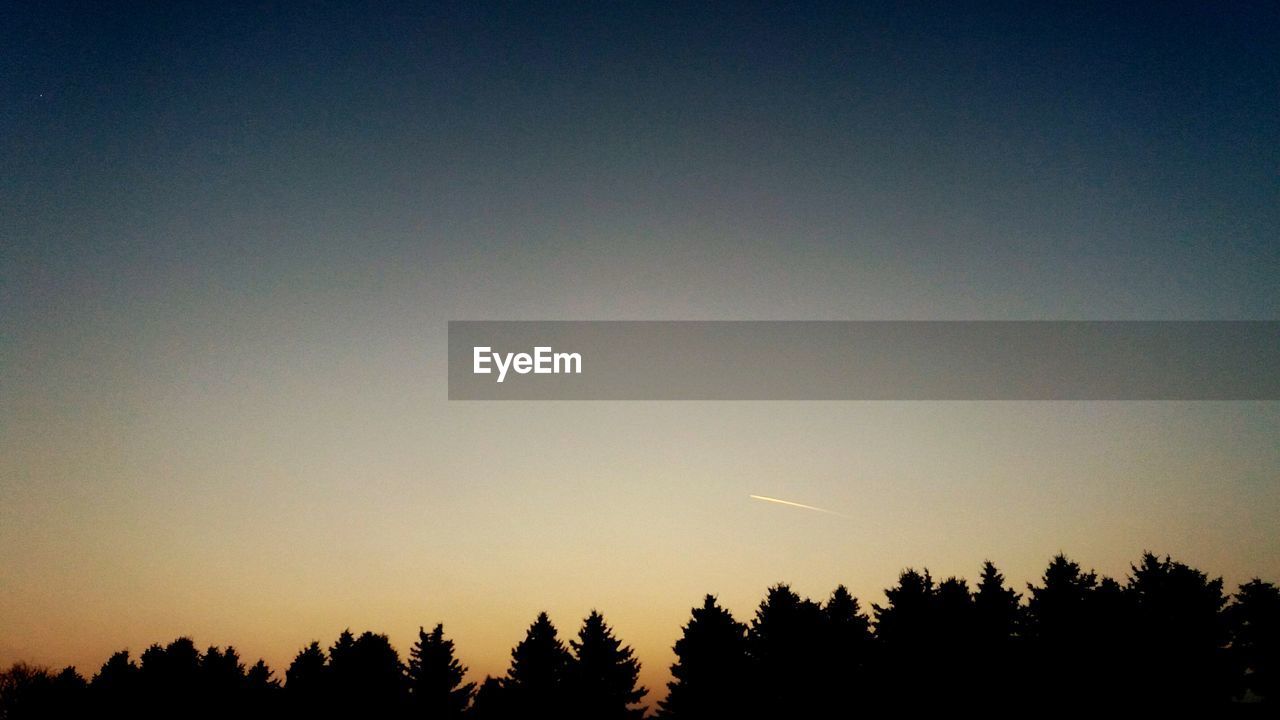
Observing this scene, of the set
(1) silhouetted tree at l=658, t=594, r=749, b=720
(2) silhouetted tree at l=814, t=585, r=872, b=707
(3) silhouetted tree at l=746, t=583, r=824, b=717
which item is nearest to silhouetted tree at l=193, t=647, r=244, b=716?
A: (1) silhouetted tree at l=658, t=594, r=749, b=720

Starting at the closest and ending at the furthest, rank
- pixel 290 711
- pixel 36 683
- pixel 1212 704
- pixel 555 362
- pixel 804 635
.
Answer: pixel 555 362
pixel 1212 704
pixel 804 635
pixel 290 711
pixel 36 683

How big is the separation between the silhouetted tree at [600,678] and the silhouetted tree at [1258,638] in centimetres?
4585

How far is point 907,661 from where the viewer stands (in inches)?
1779

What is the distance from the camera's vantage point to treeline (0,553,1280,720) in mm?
42469

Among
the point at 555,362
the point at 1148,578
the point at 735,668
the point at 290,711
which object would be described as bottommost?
the point at 290,711

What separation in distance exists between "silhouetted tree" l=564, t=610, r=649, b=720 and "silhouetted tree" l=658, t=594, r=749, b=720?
3.43 meters

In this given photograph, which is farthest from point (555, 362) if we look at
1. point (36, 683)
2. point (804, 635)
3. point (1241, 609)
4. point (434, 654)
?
point (36, 683)

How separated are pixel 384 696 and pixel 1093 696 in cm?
5243

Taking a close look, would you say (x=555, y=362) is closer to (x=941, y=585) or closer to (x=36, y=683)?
(x=941, y=585)

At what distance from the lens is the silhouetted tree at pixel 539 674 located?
45.8 m

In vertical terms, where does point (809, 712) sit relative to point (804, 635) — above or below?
below

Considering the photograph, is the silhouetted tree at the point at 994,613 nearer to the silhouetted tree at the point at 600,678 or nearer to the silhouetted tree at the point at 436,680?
the silhouetted tree at the point at 600,678

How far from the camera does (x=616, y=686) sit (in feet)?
156

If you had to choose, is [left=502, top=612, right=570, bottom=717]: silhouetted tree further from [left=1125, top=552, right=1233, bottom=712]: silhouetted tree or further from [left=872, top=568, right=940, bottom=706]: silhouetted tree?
[left=1125, top=552, right=1233, bottom=712]: silhouetted tree
